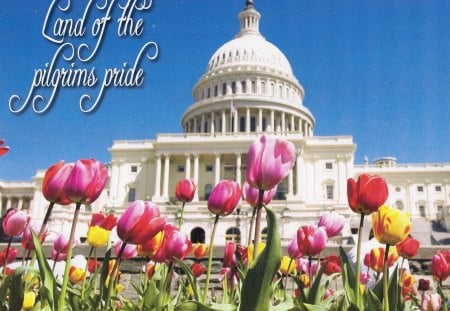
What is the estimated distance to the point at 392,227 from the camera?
2.06m

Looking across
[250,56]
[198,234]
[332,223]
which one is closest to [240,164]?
[198,234]

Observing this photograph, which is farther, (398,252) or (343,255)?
(398,252)

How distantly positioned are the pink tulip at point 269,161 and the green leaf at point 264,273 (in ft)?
1.16

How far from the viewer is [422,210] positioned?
208 ft

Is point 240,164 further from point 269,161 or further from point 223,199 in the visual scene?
point 269,161

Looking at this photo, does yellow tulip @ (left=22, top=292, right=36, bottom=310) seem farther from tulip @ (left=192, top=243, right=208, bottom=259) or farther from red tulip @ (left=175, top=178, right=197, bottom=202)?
tulip @ (left=192, top=243, right=208, bottom=259)

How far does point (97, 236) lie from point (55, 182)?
2.62 feet

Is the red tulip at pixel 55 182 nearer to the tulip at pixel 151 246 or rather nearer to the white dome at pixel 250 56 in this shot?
the tulip at pixel 151 246

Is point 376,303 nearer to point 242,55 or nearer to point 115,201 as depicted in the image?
point 115,201

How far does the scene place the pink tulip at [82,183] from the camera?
1.84m

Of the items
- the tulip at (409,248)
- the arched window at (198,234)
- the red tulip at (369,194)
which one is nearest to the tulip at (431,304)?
the tulip at (409,248)

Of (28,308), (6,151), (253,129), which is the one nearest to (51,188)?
(6,151)

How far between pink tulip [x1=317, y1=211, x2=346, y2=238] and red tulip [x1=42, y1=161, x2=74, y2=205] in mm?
1631

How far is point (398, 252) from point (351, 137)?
178ft
